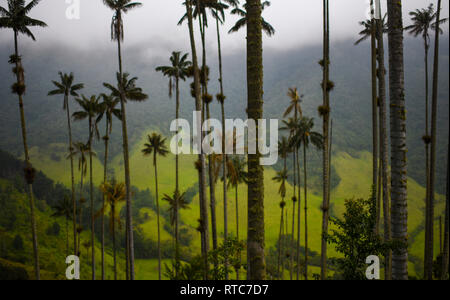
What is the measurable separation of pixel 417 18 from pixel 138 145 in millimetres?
193952

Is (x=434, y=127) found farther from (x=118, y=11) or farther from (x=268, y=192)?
(x=268, y=192)

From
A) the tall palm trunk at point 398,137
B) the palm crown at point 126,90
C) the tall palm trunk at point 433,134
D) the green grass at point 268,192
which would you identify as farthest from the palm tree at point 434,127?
the green grass at point 268,192

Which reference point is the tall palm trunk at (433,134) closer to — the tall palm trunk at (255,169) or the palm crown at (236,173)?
the tall palm trunk at (255,169)

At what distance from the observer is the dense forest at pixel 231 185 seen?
6.01 metres

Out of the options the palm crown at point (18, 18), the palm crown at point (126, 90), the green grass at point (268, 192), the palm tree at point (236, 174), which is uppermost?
the palm crown at point (18, 18)

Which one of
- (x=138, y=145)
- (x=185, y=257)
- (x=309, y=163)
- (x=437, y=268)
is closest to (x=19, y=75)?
(x=437, y=268)

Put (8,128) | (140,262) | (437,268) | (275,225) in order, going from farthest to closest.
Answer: (8,128)
(275,225)
(140,262)
(437,268)

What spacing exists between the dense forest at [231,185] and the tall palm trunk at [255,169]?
0.03m

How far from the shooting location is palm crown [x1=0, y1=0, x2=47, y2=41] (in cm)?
1531

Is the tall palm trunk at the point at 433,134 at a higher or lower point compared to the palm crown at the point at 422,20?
lower

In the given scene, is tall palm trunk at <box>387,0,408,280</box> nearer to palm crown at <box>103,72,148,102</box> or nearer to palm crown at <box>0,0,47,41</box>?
palm crown at <box>103,72,148,102</box>

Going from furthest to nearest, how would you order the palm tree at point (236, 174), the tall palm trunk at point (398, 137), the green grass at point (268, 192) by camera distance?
1. the green grass at point (268, 192)
2. the palm tree at point (236, 174)
3. the tall palm trunk at point (398, 137)
